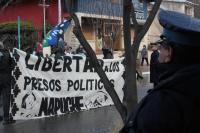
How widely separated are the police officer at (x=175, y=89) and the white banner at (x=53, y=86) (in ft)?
28.4

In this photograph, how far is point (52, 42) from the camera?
24.0 m

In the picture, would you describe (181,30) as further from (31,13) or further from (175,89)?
(31,13)

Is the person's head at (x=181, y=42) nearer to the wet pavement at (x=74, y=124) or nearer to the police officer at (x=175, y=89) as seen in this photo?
the police officer at (x=175, y=89)

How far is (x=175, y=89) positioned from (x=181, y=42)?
229 millimetres

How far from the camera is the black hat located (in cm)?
248

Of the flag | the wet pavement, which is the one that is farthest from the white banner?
the flag

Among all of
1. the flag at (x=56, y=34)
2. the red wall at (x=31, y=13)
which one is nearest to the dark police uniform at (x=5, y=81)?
the flag at (x=56, y=34)

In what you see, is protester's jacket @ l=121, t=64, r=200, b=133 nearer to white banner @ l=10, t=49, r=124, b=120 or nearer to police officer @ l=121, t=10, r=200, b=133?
police officer @ l=121, t=10, r=200, b=133

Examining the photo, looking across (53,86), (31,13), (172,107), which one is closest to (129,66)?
(53,86)

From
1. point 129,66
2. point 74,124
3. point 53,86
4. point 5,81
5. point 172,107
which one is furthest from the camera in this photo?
point 53,86

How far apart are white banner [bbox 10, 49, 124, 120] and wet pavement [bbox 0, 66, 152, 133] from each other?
239mm

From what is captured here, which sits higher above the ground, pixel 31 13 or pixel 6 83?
pixel 31 13

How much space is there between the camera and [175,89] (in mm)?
2398

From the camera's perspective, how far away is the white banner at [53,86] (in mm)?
11109
